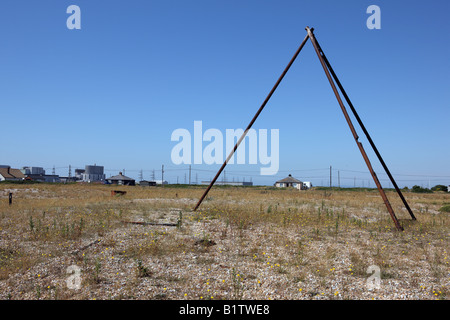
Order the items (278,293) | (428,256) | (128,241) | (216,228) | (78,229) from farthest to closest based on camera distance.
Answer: (216,228), (78,229), (128,241), (428,256), (278,293)

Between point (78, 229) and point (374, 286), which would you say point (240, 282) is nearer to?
point (374, 286)

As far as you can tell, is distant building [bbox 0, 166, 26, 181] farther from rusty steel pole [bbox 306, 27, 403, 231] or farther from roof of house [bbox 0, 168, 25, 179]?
rusty steel pole [bbox 306, 27, 403, 231]

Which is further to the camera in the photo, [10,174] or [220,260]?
[10,174]

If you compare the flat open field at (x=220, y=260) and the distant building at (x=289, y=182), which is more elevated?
the flat open field at (x=220, y=260)

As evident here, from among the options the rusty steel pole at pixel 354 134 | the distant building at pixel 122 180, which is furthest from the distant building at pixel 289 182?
the rusty steel pole at pixel 354 134

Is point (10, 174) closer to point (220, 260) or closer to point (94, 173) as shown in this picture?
point (94, 173)

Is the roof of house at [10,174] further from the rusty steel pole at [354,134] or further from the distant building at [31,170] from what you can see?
the rusty steel pole at [354,134]

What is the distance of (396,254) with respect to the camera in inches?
338

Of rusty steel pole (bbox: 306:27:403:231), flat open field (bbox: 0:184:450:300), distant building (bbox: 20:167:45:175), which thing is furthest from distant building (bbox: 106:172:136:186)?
rusty steel pole (bbox: 306:27:403:231)

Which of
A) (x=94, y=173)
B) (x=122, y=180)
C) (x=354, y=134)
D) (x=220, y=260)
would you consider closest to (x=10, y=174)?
(x=122, y=180)

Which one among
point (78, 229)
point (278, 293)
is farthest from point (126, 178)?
point (278, 293)

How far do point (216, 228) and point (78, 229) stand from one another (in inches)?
198

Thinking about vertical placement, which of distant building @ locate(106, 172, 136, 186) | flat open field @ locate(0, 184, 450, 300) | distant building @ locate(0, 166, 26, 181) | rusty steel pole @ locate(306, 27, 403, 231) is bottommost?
distant building @ locate(106, 172, 136, 186)

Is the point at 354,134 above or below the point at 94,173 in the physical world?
above
